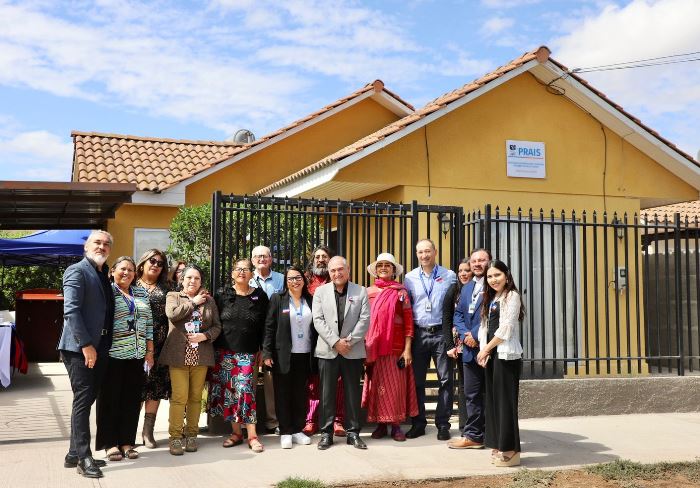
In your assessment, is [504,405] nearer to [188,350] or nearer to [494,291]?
[494,291]

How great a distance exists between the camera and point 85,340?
5.97 metres

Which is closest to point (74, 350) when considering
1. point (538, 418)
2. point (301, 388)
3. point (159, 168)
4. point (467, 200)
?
point (301, 388)

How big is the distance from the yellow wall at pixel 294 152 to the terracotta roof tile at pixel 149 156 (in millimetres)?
394

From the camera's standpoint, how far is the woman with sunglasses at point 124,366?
21.1 ft

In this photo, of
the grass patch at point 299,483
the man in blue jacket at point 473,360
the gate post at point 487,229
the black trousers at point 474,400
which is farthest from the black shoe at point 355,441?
the gate post at point 487,229

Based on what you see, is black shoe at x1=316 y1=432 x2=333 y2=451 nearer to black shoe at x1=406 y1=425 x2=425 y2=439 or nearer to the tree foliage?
black shoe at x1=406 y1=425 x2=425 y2=439

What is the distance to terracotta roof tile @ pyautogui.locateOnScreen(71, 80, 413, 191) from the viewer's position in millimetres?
14812

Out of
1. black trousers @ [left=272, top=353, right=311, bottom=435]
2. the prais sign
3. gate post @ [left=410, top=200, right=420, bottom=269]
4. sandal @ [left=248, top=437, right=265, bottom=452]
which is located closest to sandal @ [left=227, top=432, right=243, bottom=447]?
sandal @ [left=248, top=437, right=265, bottom=452]

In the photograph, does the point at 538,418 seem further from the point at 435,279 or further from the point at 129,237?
the point at 129,237

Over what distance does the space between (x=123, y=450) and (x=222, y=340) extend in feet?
4.27

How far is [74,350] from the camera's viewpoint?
237 inches

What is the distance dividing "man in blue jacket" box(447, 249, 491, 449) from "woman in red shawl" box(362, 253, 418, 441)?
589 millimetres

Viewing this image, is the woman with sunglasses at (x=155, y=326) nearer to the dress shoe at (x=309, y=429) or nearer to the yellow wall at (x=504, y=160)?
the dress shoe at (x=309, y=429)

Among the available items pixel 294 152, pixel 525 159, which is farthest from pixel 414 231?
pixel 294 152
